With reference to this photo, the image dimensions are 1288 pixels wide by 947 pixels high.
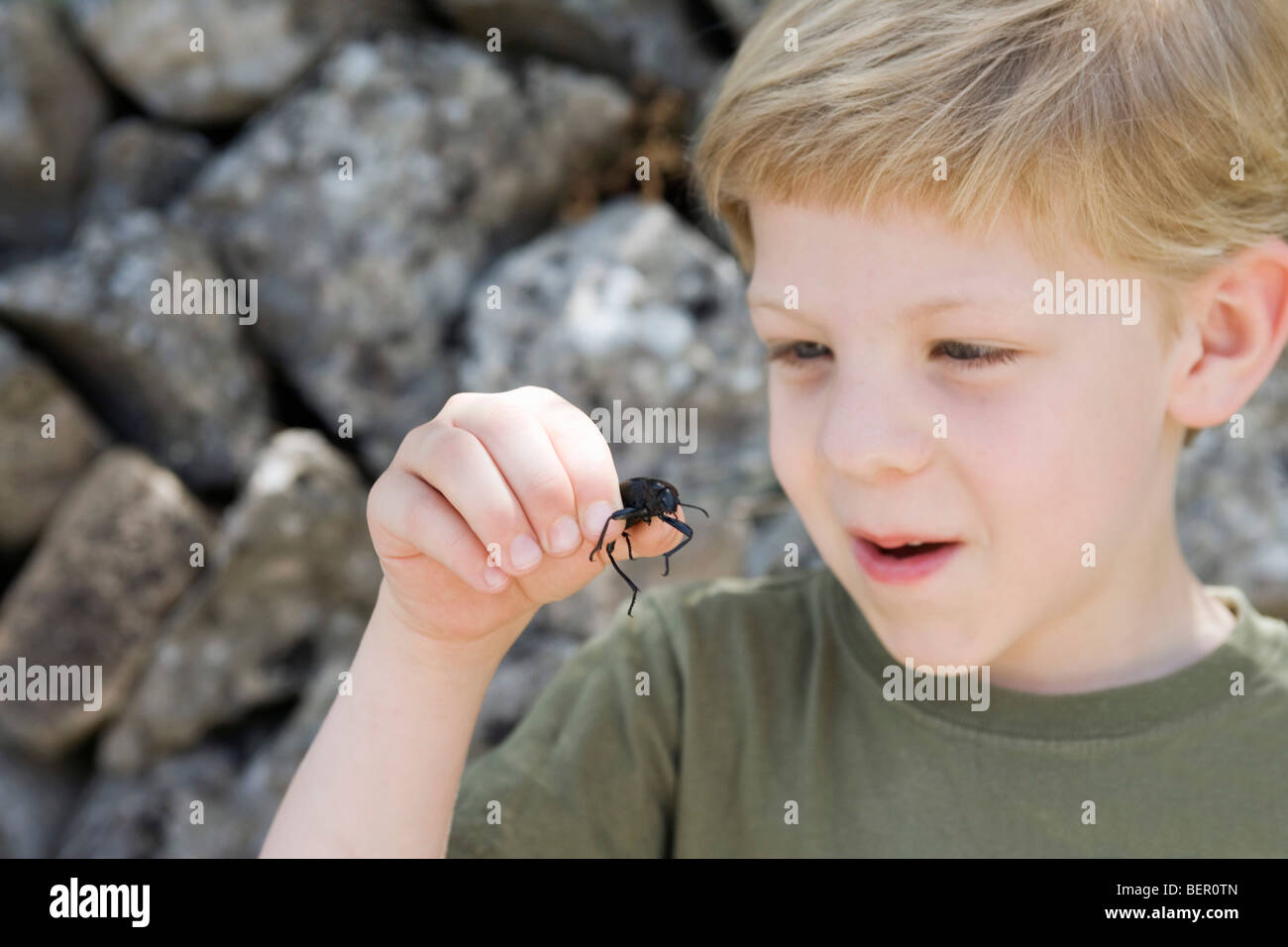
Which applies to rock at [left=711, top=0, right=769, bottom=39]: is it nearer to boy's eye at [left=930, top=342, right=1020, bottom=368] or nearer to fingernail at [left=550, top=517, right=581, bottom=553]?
boy's eye at [left=930, top=342, right=1020, bottom=368]

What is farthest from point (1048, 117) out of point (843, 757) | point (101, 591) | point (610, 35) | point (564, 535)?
point (101, 591)

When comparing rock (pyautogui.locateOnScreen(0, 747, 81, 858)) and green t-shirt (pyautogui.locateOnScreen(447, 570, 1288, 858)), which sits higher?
green t-shirt (pyautogui.locateOnScreen(447, 570, 1288, 858))

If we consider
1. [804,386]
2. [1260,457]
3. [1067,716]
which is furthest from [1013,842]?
[1260,457]

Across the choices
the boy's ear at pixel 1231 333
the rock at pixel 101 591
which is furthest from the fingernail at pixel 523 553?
the rock at pixel 101 591

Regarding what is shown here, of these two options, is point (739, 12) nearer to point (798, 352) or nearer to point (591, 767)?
point (798, 352)

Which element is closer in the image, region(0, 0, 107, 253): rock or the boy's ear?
the boy's ear

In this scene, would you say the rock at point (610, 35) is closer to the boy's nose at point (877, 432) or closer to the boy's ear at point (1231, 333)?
the boy's ear at point (1231, 333)

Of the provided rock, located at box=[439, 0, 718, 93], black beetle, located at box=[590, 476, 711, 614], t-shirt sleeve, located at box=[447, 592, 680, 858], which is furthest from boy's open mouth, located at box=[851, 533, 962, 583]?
rock, located at box=[439, 0, 718, 93]

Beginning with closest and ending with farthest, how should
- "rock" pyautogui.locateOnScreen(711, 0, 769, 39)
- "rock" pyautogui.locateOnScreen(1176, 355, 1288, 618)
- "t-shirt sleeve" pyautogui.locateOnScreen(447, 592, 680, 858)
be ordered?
"t-shirt sleeve" pyautogui.locateOnScreen(447, 592, 680, 858) → "rock" pyautogui.locateOnScreen(1176, 355, 1288, 618) → "rock" pyautogui.locateOnScreen(711, 0, 769, 39)
